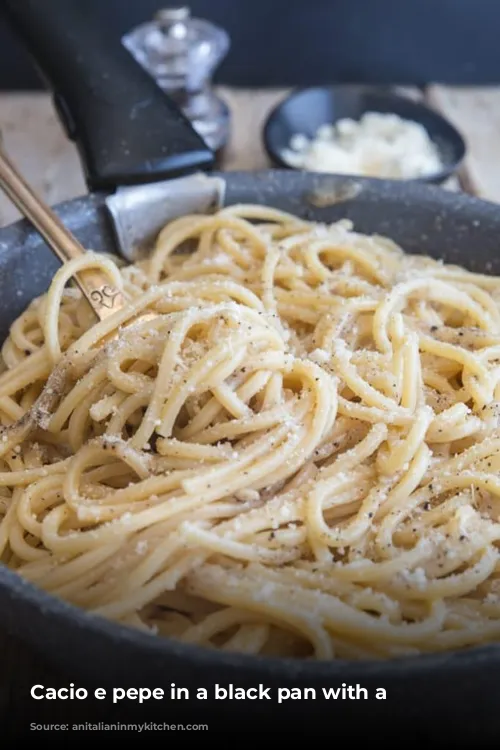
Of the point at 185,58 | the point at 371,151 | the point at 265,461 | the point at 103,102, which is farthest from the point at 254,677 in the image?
the point at 185,58

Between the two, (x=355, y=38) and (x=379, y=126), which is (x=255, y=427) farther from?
(x=355, y=38)

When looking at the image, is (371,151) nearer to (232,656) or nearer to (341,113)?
(341,113)

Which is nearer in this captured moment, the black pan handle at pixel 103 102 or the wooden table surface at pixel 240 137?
the black pan handle at pixel 103 102

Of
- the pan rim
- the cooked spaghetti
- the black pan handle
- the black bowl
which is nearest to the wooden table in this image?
the black bowl

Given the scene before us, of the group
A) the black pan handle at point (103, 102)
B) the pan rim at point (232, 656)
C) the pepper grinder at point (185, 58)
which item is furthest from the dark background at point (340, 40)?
the pan rim at point (232, 656)

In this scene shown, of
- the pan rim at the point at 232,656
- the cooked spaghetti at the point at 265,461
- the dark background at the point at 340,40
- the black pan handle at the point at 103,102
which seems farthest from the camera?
the dark background at the point at 340,40

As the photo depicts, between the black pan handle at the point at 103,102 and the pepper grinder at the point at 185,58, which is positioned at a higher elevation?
the pepper grinder at the point at 185,58

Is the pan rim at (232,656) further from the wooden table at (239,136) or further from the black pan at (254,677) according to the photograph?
the wooden table at (239,136)

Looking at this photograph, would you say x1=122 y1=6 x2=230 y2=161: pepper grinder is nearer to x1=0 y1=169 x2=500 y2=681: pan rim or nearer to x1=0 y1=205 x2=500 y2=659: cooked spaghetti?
x1=0 y1=205 x2=500 y2=659: cooked spaghetti
